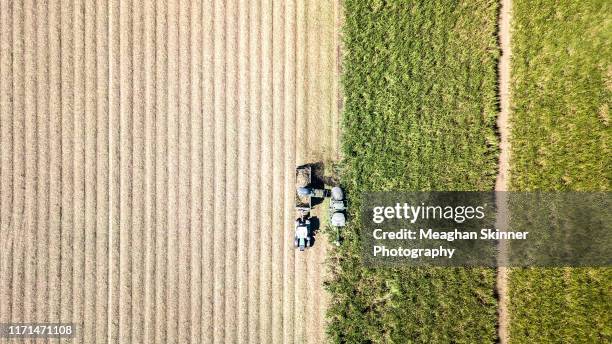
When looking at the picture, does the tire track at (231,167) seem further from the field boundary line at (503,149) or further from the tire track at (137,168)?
the field boundary line at (503,149)

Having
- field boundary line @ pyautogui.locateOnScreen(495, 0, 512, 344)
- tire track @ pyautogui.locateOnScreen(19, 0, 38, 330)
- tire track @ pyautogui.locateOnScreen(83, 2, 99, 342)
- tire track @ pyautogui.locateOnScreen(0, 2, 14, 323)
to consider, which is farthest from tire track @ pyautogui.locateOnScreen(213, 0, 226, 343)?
field boundary line @ pyautogui.locateOnScreen(495, 0, 512, 344)

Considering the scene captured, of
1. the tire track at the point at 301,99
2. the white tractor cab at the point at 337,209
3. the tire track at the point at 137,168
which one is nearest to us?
the white tractor cab at the point at 337,209

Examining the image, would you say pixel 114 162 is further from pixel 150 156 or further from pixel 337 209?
pixel 337 209

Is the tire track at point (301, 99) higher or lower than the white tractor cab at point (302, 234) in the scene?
higher

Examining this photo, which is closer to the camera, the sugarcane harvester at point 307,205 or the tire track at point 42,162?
the sugarcane harvester at point 307,205

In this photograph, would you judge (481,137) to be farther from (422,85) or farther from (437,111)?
(422,85)

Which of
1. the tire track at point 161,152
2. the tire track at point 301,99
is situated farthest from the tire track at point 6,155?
the tire track at point 301,99
